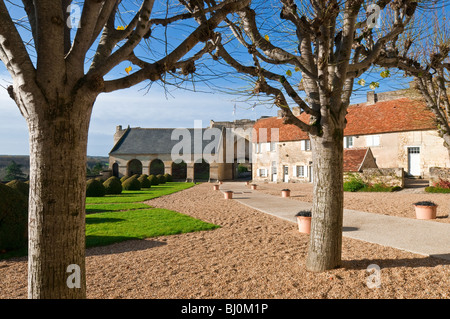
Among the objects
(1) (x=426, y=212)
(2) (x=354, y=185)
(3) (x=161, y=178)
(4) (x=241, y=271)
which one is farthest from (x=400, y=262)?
(3) (x=161, y=178)

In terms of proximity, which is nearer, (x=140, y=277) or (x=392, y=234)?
(x=140, y=277)

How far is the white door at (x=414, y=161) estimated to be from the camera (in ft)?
72.4

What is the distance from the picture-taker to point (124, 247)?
274 inches

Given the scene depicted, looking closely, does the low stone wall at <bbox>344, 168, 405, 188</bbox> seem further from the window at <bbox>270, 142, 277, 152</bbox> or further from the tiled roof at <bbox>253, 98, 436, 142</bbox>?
the window at <bbox>270, 142, 277, 152</bbox>

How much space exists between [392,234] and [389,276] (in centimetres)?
340

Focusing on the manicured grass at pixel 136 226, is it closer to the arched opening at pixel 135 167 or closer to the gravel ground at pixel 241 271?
the gravel ground at pixel 241 271

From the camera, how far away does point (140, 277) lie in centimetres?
477

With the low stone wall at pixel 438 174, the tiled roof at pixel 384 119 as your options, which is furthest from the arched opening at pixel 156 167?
the low stone wall at pixel 438 174

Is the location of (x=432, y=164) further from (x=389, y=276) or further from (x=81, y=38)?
(x=81, y=38)

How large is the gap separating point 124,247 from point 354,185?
16209mm

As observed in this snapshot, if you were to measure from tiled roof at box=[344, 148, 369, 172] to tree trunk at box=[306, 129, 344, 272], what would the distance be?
17.3m

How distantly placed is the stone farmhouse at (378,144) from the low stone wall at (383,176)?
0.42 m

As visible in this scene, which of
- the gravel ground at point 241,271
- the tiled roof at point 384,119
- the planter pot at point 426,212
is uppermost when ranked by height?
the tiled roof at point 384,119
